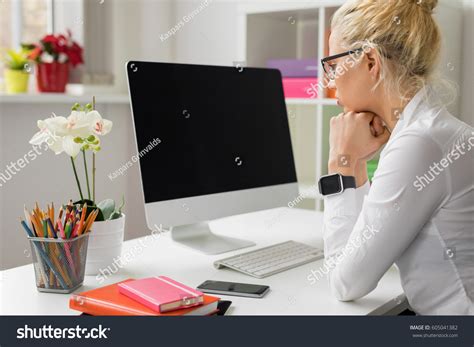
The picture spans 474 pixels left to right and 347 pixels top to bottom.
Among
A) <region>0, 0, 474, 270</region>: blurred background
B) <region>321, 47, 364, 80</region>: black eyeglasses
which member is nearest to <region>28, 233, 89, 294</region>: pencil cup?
<region>321, 47, 364, 80</region>: black eyeglasses

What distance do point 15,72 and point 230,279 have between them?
1.80 meters

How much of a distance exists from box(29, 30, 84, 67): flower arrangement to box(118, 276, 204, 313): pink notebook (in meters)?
1.86

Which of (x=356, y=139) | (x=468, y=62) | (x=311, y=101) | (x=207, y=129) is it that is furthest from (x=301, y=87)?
(x=356, y=139)

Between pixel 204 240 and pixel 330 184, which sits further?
pixel 204 240

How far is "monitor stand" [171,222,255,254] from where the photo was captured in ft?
5.37

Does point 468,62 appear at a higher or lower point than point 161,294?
higher

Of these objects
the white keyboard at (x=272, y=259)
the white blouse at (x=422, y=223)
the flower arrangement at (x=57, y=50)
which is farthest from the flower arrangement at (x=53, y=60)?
the white blouse at (x=422, y=223)

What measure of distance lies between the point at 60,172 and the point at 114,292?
1.70 m

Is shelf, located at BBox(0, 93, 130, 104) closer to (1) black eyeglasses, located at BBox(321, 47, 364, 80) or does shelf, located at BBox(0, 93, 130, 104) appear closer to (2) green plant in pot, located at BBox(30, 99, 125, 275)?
(2) green plant in pot, located at BBox(30, 99, 125, 275)

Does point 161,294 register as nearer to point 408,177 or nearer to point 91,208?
point 91,208

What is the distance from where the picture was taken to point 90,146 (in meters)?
1.36

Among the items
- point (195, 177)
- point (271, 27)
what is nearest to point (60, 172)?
point (271, 27)
